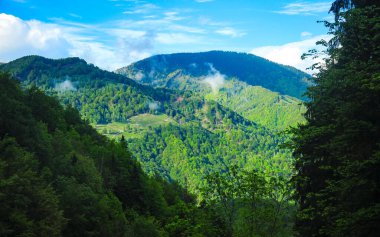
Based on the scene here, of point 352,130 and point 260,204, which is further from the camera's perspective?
point 260,204

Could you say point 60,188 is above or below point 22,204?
below

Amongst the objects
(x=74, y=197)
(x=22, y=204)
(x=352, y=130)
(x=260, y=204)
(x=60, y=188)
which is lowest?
(x=74, y=197)

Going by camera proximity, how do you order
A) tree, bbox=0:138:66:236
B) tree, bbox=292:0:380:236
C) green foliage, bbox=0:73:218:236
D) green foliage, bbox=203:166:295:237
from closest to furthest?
1. tree, bbox=292:0:380:236
2. tree, bbox=0:138:66:236
3. green foliage, bbox=0:73:218:236
4. green foliage, bbox=203:166:295:237

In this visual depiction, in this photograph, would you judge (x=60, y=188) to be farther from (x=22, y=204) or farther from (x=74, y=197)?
(x=22, y=204)

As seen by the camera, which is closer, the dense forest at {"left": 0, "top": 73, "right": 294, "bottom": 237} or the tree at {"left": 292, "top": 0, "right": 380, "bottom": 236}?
the tree at {"left": 292, "top": 0, "right": 380, "bottom": 236}

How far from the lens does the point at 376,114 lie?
17.9 metres

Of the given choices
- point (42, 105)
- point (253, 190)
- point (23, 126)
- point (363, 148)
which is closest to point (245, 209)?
point (253, 190)

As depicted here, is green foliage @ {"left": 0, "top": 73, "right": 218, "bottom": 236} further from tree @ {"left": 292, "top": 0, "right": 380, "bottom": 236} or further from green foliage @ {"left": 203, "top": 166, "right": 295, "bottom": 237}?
tree @ {"left": 292, "top": 0, "right": 380, "bottom": 236}

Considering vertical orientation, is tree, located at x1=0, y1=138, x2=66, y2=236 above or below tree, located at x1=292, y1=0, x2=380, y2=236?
below

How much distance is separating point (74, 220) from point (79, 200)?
2.53m

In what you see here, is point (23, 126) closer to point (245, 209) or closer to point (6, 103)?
point (6, 103)

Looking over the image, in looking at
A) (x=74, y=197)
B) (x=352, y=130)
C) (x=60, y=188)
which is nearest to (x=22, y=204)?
(x=74, y=197)

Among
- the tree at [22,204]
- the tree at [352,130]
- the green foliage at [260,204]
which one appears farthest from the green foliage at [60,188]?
the tree at [352,130]

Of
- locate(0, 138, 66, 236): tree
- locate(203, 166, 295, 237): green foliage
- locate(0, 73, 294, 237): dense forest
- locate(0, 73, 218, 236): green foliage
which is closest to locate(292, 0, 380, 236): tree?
locate(203, 166, 295, 237): green foliage
